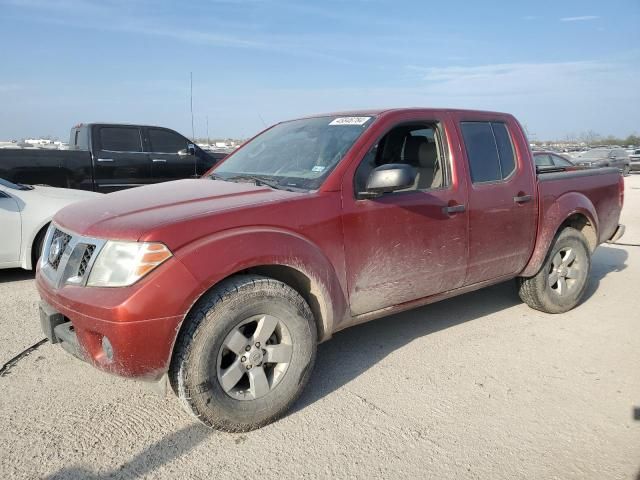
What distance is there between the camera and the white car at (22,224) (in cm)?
536

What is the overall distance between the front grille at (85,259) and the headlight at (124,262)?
0.31ft

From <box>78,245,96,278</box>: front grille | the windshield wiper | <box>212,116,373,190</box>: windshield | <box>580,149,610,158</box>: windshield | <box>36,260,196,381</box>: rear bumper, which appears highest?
<box>212,116,373,190</box>: windshield

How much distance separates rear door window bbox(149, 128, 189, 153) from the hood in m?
7.04

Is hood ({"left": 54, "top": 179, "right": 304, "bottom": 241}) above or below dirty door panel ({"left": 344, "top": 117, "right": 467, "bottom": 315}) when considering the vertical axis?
above

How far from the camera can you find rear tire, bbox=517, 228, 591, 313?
15.1 feet

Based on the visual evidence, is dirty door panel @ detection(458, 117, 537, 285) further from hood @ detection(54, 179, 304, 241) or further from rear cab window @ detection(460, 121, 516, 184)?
hood @ detection(54, 179, 304, 241)

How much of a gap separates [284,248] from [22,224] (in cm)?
396

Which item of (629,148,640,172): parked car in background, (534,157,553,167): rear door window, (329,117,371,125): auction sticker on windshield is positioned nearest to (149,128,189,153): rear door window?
(329,117,371,125): auction sticker on windshield

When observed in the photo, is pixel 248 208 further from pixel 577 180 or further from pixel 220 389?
pixel 577 180

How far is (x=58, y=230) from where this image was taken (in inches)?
121

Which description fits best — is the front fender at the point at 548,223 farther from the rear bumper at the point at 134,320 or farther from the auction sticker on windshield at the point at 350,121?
the rear bumper at the point at 134,320

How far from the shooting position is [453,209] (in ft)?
12.1

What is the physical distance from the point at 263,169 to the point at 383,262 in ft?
3.72

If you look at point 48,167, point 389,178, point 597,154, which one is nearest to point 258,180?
point 389,178
